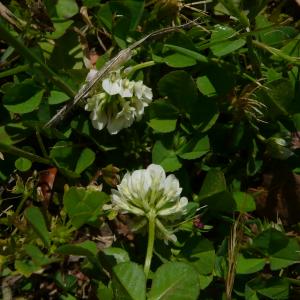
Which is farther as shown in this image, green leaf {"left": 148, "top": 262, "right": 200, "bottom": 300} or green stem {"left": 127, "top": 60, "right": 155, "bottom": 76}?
green stem {"left": 127, "top": 60, "right": 155, "bottom": 76}

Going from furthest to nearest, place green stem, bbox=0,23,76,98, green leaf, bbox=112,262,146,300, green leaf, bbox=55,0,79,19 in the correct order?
green leaf, bbox=55,0,79,19 → green leaf, bbox=112,262,146,300 → green stem, bbox=0,23,76,98

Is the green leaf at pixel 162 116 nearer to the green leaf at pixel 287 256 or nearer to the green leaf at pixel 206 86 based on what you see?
the green leaf at pixel 206 86

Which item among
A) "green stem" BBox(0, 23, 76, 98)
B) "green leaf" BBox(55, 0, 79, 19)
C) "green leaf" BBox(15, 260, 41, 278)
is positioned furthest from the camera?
"green leaf" BBox(55, 0, 79, 19)

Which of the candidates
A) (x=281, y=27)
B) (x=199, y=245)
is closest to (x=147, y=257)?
(x=199, y=245)

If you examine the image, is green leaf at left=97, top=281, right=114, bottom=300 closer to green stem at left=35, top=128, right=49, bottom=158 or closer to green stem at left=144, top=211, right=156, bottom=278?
green stem at left=144, top=211, right=156, bottom=278

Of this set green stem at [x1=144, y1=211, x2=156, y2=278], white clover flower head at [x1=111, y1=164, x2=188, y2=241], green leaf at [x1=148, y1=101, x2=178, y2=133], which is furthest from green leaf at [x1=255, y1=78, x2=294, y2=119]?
green stem at [x1=144, y1=211, x2=156, y2=278]

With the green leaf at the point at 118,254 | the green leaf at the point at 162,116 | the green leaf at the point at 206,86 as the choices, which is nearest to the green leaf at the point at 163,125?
the green leaf at the point at 162,116

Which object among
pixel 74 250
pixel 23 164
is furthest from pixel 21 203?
pixel 74 250

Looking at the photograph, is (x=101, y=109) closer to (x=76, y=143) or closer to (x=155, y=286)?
(x=76, y=143)
